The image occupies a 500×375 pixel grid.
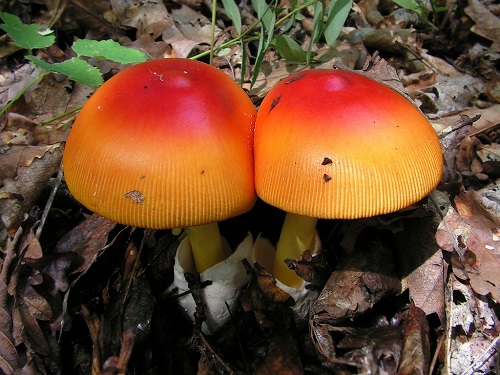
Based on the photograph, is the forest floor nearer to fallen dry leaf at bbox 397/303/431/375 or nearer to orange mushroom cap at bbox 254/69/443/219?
fallen dry leaf at bbox 397/303/431/375

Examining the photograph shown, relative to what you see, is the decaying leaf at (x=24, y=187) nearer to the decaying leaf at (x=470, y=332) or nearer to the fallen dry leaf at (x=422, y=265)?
the fallen dry leaf at (x=422, y=265)

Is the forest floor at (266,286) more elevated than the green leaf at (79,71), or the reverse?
the green leaf at (79,71)

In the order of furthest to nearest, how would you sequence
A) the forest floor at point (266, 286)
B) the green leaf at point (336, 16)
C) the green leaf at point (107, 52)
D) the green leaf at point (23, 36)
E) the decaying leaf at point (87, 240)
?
the green leaf at point (336, 16)
the green leaf at point (23, 36)
the green leaf at point (107, 52)
the decaying leaf at point (87, 240)
the forest floor at point (266, 286)

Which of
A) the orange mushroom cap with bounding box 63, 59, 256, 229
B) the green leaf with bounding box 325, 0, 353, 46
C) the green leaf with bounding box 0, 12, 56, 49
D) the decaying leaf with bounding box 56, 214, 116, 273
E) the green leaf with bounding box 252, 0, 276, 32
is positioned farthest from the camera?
the green leaf with bounding box 252, 0, 276, 32

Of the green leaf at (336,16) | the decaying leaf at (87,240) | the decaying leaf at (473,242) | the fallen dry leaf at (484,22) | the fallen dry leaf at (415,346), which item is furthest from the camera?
the fallen dry leaf at (484,22)

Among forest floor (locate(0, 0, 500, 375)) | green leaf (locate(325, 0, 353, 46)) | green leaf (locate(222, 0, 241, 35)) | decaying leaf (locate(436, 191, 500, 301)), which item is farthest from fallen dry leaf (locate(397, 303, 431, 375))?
green leaf (locate(222, 0, 241, 35))

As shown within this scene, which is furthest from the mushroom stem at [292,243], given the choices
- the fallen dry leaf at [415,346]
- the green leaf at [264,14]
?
the green leaf at [264,14]

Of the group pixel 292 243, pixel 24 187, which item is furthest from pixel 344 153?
pixel 24 187
